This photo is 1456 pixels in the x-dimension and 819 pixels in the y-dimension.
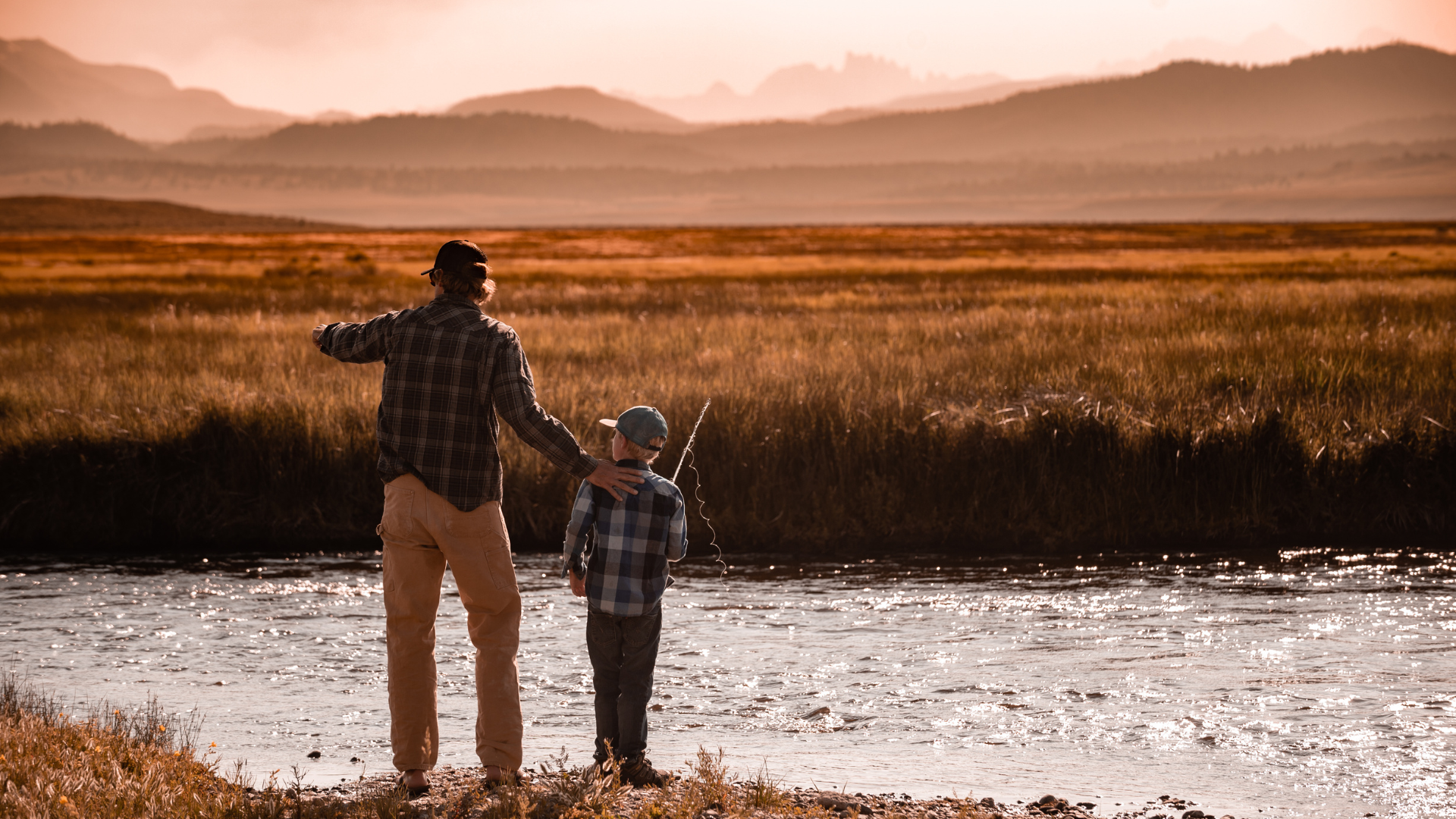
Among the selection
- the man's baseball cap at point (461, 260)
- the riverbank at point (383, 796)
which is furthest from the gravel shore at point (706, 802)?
the man's baseball cap at point (461, 260)

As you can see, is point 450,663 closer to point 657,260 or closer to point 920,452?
point 920,452

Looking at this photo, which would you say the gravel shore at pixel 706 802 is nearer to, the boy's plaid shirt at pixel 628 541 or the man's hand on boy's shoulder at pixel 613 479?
the boy's plaid shirt at pixel 628 541

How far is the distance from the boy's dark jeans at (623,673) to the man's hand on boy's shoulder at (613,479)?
0.66m

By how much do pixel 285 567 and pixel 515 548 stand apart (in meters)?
2.44

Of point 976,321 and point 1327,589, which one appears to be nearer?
point 1327,589

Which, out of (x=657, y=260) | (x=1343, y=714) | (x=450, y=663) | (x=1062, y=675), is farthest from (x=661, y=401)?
(x=657, y=260)

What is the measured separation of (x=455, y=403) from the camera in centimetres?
548

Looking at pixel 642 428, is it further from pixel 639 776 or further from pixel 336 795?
pixel 336 795

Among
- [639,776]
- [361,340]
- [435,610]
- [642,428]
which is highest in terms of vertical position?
[361,340]

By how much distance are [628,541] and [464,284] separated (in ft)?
4.73

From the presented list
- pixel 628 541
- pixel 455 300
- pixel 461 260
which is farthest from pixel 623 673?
pixel 461 260

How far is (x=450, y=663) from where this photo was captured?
848 cm

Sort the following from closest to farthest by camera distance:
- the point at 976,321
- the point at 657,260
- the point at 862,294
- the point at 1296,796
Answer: the point at 1296,796 → the point at 976,321 → the point at 862,294 → the point at 657,260

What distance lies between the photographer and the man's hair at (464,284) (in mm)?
5492
